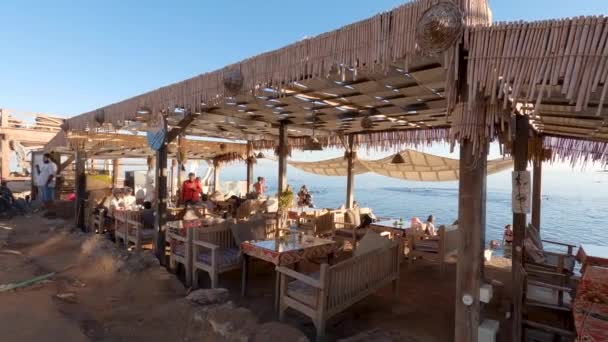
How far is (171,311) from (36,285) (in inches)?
86.3

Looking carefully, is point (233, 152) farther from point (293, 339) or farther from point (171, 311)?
point (293, 339)

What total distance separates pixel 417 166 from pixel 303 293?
6396 mm

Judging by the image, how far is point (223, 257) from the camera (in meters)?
4.55

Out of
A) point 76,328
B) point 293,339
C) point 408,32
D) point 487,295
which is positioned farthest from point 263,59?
point 76,328

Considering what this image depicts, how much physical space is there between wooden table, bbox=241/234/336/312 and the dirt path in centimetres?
91

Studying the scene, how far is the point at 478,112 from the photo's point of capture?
2.22m

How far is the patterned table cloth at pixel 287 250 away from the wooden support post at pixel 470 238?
1.92 m

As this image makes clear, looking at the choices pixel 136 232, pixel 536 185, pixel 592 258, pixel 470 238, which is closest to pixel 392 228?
pixel 536 185

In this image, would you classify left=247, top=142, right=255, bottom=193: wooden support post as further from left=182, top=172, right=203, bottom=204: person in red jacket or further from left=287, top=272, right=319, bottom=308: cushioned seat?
left=287, top=272, right=319, bottom=308: cushioned seat

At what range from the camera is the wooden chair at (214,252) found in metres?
4.27

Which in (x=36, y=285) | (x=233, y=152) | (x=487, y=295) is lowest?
(x=36, y=285)

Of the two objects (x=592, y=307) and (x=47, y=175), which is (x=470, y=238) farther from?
(x=47, y=175)

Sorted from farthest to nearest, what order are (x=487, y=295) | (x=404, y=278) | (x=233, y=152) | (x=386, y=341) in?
Result: (x=233, y=152) → (x=404, y=278) → (x=386, y=341) → (x=487, y=295)

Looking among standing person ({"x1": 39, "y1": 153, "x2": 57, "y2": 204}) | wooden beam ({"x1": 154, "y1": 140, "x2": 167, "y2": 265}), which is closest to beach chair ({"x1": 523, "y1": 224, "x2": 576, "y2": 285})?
wooden beam ({"x1": 154, "y1": 140, "x2": 167, "y2": 265})
